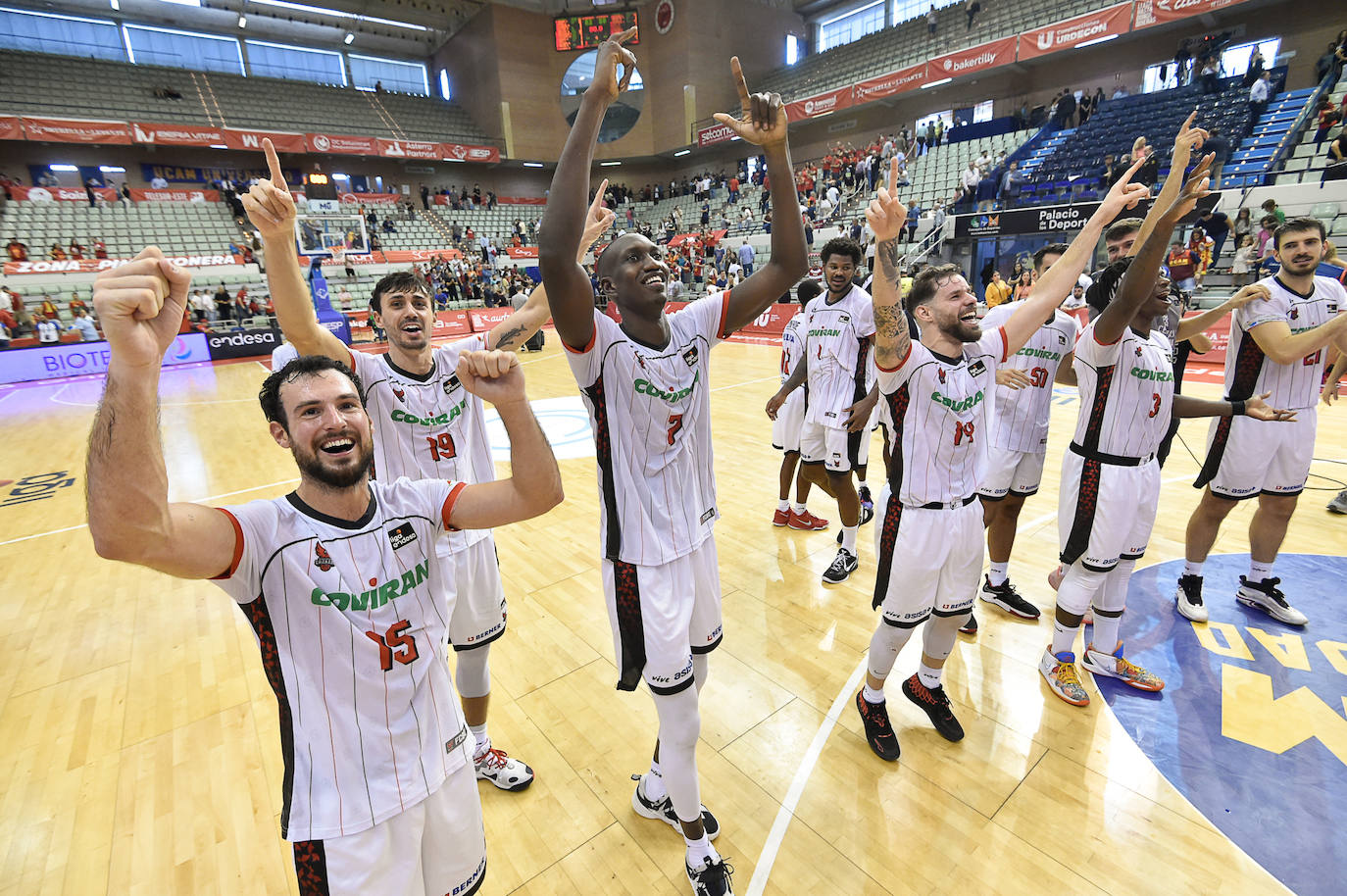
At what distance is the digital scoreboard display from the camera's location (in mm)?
33031

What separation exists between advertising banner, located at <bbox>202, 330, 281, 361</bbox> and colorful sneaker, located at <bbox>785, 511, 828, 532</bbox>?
18601mm

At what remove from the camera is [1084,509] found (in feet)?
11.4

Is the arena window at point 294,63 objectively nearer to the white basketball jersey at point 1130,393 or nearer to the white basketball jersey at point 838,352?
the white basketball jersey at point 838,352

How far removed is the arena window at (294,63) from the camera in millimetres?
32625

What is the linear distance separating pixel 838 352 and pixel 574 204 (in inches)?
140

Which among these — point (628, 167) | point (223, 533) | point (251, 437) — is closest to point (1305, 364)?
point (223, 533)

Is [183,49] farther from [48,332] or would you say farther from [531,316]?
[531,316]

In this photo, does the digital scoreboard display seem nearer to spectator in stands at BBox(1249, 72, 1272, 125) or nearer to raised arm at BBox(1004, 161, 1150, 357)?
spectator in stands at BBox(1249, 72, 1272, 125)

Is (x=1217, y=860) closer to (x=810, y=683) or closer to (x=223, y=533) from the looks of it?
(x=810, y=683)

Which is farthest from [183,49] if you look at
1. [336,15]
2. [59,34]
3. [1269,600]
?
[1269,600]

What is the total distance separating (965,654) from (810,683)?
42.5 inches

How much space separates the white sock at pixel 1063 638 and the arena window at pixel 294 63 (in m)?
42.3

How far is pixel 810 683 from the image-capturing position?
387 cm

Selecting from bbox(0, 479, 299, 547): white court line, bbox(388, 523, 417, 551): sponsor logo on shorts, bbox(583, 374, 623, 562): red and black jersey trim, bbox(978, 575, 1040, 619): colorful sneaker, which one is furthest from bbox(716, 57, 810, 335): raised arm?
bbox(0, 479, 299, 547): white court line
